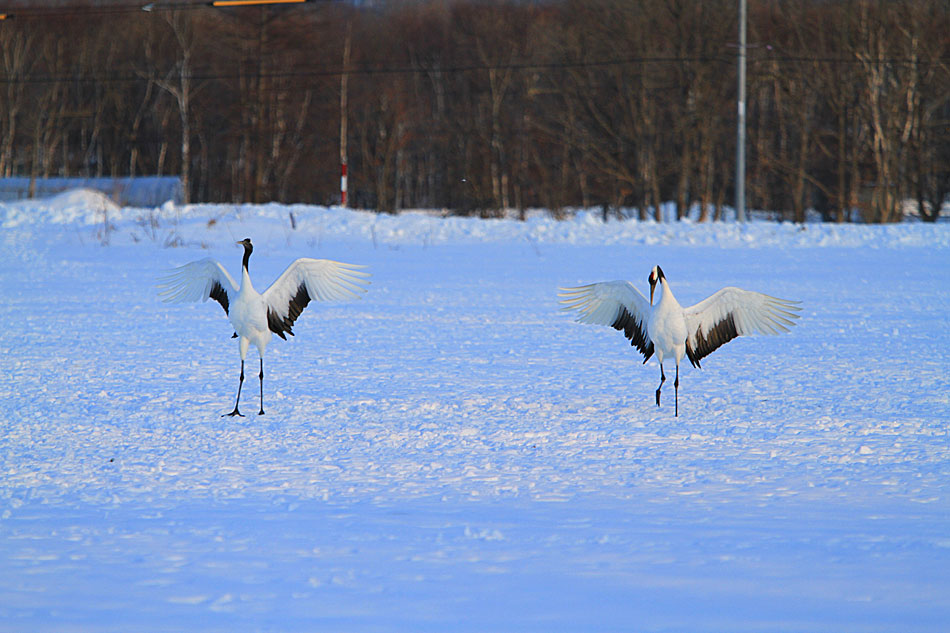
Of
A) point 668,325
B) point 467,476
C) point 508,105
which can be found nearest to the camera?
point 467,476

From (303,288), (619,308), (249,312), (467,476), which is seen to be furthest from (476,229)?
(467,476)

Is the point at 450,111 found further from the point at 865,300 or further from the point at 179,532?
the point at 179,532

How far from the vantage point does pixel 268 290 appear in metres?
7.35

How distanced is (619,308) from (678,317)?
661 millimetres

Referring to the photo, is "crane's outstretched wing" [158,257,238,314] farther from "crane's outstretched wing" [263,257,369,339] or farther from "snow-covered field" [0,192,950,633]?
"snow-covered field" [0,192,950,633]

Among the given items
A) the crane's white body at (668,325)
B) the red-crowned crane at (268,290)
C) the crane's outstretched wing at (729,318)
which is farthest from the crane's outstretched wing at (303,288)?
the crane's outstretched wing at (729,318)

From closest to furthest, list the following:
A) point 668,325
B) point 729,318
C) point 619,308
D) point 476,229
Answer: point 668,325 < point 729,318 < point 619,308 < point 476,229

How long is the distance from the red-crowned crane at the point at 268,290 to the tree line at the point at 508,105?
21.2 meters

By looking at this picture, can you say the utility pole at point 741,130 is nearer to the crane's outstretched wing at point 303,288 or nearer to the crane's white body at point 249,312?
the crane's outstretched wing at point 303,288

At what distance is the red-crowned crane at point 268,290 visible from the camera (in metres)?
7.30

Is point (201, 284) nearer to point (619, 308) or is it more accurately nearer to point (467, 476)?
point (467, 476)


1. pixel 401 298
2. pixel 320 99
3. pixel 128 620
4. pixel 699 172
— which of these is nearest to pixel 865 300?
pixel 401 298

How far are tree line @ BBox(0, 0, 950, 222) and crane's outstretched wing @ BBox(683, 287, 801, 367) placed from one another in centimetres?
2021

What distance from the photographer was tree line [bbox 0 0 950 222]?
105ft
